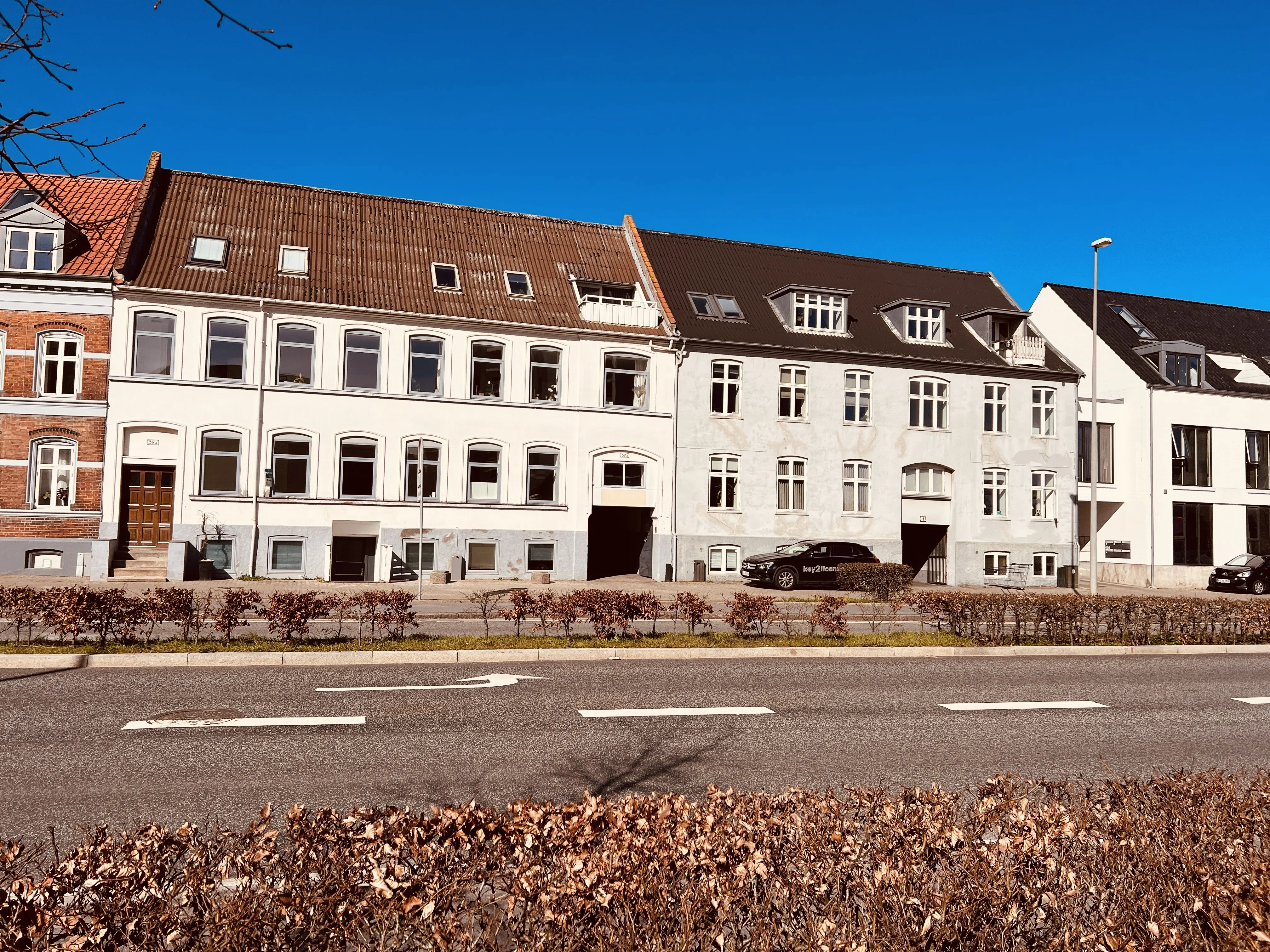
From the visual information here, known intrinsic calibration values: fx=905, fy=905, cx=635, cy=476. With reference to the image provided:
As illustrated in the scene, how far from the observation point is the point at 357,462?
2927 cm

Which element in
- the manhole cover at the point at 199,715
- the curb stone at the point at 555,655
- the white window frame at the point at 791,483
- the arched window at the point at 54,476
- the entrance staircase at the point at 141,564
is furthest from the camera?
the white window frame at the point at 791,483

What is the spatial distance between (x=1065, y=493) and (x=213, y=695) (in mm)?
35515

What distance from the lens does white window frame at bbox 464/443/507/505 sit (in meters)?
30.2

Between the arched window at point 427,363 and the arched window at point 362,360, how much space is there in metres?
1.18

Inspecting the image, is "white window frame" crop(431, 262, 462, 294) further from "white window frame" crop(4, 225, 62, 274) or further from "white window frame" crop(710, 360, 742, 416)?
"white window frame" crop(4, 225, 62, 274)

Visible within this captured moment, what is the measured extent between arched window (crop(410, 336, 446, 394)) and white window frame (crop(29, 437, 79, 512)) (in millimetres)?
10142

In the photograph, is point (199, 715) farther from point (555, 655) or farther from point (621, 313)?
point (621, 313)

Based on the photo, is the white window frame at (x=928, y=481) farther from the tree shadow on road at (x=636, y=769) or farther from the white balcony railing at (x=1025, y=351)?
the tree shadow on road at (x=636, y=769)

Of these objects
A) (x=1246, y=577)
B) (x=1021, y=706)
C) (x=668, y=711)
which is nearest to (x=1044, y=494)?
(x=1246, y=577)

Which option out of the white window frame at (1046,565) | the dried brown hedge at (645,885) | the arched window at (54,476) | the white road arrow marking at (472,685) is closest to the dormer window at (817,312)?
the white window frame at (1046,565)

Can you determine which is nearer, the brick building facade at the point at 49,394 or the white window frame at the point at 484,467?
the brick building facade at the point at 49,394

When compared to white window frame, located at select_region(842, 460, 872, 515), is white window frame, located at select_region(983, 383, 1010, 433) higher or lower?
higher

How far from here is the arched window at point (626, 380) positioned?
32.2 m

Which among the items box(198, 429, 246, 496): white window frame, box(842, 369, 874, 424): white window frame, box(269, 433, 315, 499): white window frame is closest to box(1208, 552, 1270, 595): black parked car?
box(842, 369, 874, 424): white window frame
